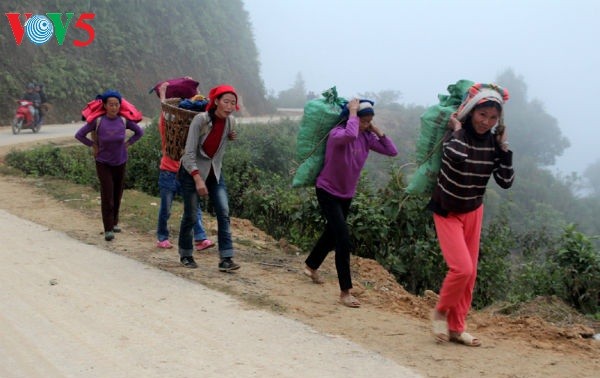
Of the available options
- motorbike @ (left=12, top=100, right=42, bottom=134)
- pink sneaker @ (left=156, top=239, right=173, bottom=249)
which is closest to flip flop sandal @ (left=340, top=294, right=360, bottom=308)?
pink sneaker @ (left=156, top=239, right=173, bottom=249)

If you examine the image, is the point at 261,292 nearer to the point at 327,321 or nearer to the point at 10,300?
the point at 327,321

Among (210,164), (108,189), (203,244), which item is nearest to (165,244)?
(203,244)

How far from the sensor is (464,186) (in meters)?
4.21

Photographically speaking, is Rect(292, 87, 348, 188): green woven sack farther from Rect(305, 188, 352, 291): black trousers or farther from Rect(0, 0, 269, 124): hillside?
Rect(0, 0, 269, 124): hillside

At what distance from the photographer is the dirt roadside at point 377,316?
4039 millimetres

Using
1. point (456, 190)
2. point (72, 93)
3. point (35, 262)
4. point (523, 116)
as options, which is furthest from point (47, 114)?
point (523, 116)

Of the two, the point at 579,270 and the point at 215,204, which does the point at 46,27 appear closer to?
the point at 215,204

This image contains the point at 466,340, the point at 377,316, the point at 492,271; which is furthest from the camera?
the point at 492,271

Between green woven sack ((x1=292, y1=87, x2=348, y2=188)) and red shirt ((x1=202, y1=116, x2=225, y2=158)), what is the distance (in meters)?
0.79

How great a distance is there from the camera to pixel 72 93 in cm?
2292

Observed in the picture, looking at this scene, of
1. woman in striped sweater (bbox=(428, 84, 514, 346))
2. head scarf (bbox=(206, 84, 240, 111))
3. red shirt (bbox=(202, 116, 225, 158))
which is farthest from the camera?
red shirt (bbox=(202, 116, 225, 158))

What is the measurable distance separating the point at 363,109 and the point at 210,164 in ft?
4.98

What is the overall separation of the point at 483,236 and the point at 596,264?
1633 millimetres

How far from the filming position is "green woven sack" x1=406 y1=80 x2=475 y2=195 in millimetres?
4418
